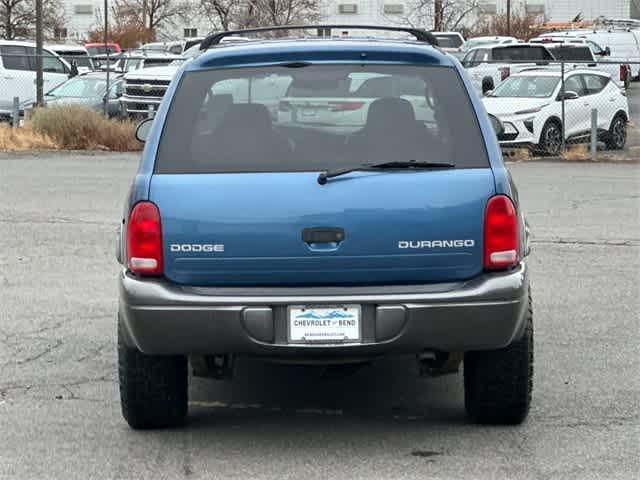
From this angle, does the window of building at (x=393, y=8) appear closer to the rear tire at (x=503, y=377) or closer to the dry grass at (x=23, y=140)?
the dry grass at (x=23, y=140)

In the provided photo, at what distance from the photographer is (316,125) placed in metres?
6.70

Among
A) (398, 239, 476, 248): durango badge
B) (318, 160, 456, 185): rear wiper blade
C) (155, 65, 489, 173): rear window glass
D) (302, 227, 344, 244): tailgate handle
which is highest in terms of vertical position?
(155, 65, 489, 173): rear window glass

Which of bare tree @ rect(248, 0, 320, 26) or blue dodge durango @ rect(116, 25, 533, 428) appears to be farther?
bare tree @ rect(248, 0, 320, 26)

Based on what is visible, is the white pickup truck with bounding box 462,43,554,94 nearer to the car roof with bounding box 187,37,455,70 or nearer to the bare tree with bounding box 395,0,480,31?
the bare tree with bounding box 395,0,480,31

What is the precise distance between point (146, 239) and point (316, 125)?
0.94 metres

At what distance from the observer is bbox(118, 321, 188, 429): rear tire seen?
6.67 m

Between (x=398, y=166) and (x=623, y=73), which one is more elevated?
(x=398, y=166)

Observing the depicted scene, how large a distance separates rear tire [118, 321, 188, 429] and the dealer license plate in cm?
71

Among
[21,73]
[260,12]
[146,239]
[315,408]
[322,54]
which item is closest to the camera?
[146,239]

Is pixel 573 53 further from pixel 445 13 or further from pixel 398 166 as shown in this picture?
pixel 398 166

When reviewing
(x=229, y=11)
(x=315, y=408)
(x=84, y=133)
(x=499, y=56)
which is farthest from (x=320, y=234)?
(x=229, y=11)

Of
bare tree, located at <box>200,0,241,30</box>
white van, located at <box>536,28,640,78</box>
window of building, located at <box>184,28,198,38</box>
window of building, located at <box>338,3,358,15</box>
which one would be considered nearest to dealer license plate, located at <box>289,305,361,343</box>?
bare tree, located at <box>200,0,241,30</box>

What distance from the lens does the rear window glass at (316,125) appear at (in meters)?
6.46

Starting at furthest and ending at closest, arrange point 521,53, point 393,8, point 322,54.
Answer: point 393,8 → point 521,53 → point 322,54
